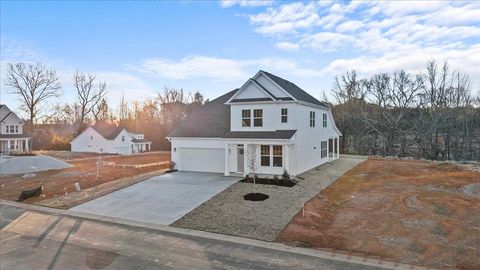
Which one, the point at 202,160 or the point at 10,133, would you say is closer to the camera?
the point at 202,160

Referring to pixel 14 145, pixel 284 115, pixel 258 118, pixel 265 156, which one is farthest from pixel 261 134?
pixel 14 145

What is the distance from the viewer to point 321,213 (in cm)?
1434

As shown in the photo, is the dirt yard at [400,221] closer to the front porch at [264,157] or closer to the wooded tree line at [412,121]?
the front porch at [264,157]

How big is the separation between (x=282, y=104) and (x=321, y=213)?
29.8 feet

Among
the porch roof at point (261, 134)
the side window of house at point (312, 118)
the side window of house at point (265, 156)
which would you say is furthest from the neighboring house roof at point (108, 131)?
the side window of house at point (265, 156)

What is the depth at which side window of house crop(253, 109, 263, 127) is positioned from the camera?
870 inches

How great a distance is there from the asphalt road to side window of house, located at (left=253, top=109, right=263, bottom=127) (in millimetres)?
11444

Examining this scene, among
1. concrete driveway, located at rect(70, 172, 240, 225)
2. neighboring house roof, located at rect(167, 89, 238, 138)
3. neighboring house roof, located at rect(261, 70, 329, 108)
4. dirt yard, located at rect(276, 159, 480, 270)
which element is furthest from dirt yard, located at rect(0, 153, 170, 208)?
dirt yard, located at rect(276, 159, 480, 270)

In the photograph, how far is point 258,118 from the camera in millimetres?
22188

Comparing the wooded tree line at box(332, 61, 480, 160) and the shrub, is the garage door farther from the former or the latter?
the wooded tree line at box(332, 61, 480, 160)

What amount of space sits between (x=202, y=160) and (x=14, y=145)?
38664 mm

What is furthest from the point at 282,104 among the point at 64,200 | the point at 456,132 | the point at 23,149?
the point at 23,149

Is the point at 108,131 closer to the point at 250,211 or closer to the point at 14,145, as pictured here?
the point at 14,145

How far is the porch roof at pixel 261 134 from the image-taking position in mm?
20484
